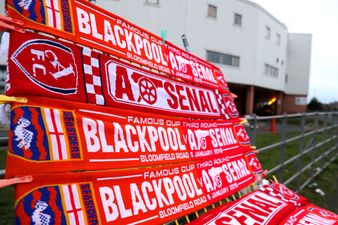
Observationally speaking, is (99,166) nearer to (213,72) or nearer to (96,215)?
(96,215)

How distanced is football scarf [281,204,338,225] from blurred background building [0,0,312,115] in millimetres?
10675

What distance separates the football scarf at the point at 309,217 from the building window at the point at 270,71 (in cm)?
2359

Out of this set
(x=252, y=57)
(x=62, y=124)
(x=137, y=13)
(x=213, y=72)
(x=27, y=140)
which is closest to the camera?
(x=27, y=140)

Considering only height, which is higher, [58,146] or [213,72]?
[213,72]

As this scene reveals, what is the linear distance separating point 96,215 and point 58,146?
0.38 metres

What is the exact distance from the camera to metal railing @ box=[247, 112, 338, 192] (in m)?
4.39

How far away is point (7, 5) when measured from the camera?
1260mm

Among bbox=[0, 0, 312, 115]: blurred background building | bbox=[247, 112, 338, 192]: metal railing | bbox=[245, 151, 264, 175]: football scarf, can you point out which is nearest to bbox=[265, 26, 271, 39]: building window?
bbox=[0, 0, 312, 115]: blurred background building

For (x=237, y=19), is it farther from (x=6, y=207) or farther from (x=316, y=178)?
(x=6, y=207)

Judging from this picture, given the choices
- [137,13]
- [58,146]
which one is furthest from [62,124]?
[137,13]

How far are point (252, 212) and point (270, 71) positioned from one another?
1004 inches

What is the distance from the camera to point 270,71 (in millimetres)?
25906

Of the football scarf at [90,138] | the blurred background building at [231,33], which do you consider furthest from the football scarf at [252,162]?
the blurred background building at [231,33]

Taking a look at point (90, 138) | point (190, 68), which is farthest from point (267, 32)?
point (90, 138)
